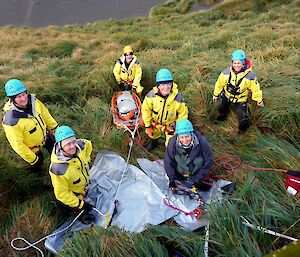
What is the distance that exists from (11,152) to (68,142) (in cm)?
179

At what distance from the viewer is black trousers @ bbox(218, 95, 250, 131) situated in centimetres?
494

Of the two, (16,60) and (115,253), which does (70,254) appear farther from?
(16,60)

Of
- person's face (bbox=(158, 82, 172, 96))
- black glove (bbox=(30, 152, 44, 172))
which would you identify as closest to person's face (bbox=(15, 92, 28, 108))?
black glove (bbox=(30, 152, 44, 172))

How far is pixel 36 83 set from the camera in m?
7.20

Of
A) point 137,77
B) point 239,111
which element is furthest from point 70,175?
point 137,77

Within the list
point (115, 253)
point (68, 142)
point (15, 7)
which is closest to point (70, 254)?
point (115, 253)

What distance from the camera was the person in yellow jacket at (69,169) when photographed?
3.59 meters

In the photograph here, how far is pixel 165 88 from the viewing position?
4566 millimetres

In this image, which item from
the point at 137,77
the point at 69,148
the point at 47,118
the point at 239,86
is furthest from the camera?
the point at 137,77

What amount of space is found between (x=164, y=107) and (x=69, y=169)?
5.97ft

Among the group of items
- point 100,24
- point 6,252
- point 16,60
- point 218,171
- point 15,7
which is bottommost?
point 6,252

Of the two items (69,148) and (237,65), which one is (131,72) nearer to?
(237,65)

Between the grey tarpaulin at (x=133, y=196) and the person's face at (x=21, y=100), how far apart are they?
1.34m

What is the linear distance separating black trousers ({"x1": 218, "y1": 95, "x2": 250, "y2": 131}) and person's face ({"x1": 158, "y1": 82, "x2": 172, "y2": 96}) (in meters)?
1.20
